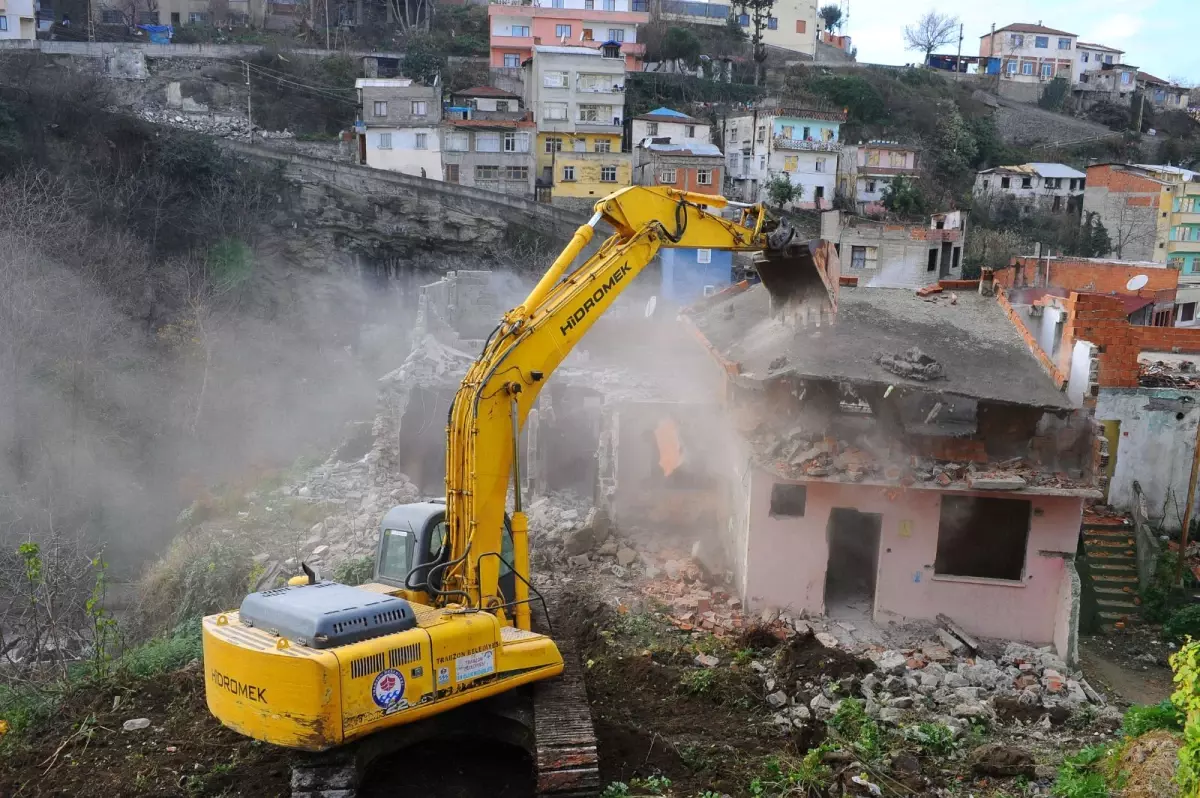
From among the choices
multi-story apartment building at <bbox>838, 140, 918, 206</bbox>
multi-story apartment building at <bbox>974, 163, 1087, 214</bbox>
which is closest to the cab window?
multi-story apartment building at <bbox>838, 140, 918, 206</bbox>

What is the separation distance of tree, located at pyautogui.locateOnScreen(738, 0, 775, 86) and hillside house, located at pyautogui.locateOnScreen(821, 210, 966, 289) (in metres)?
21.8

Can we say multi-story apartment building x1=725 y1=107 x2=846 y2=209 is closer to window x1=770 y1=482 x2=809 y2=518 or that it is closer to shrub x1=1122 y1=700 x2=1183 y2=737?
window x1=770 y1=482 x2=809 y2=518

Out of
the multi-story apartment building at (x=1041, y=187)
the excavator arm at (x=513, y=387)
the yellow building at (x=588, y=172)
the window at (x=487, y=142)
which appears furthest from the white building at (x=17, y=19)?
the multi-story apartment building at (x=1041, y=187)

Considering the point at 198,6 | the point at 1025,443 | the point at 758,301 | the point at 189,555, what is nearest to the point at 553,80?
the point at 198,6

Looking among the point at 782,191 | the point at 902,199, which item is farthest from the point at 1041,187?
the point at 782,191

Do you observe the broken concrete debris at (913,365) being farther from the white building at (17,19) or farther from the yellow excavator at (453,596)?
→ the white building at (17,19)

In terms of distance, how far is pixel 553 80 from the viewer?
139 feet

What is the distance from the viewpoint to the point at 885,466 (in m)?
12.5

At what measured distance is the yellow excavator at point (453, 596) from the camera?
20.9 feet

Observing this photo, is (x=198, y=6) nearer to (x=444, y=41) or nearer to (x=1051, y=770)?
(x=444, y=41)

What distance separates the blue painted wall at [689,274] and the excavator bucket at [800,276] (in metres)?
19.1

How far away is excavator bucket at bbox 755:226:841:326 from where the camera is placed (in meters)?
11.8

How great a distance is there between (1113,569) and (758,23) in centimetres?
4685

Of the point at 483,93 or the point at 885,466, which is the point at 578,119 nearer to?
the point at 483,93
